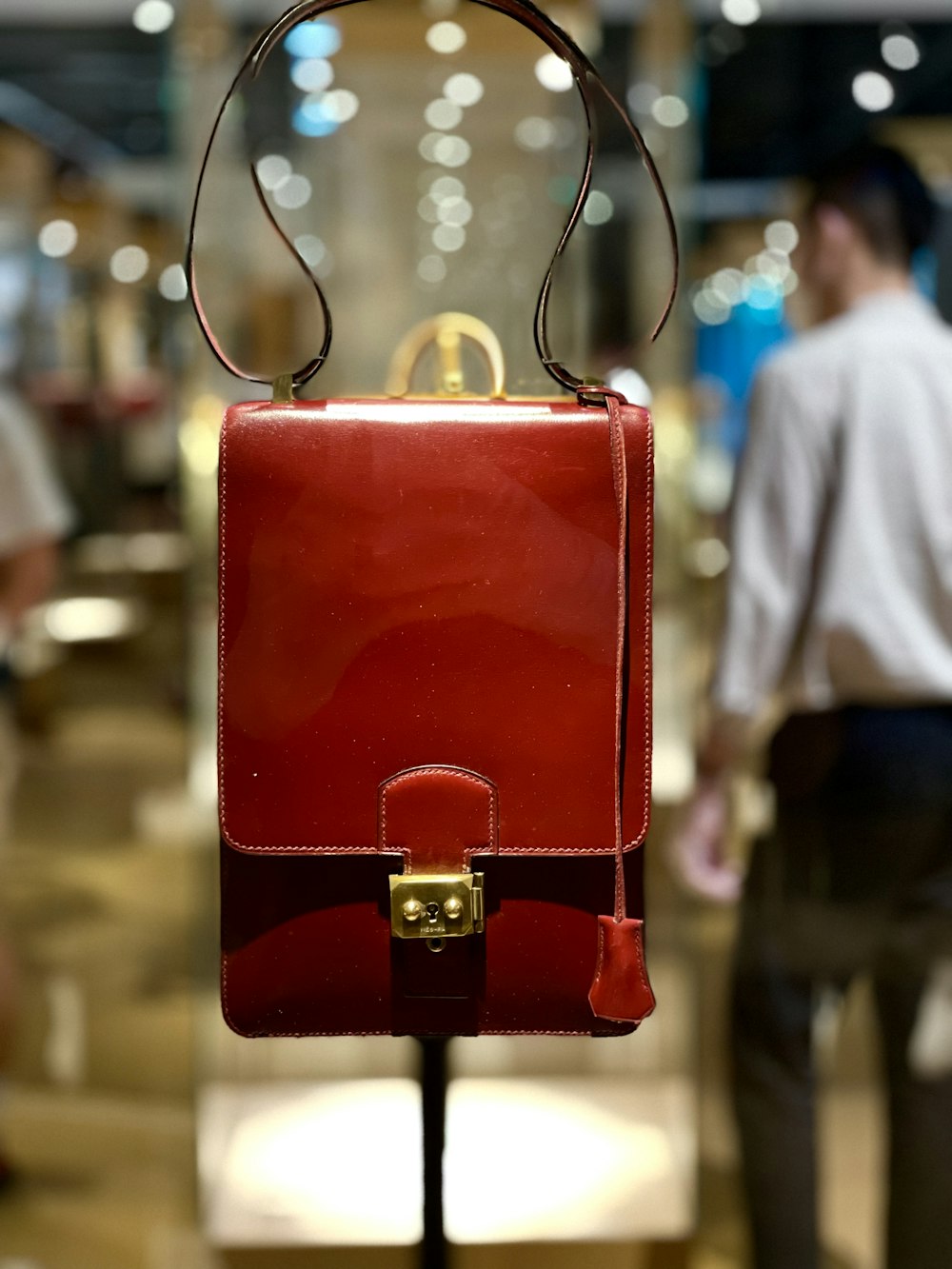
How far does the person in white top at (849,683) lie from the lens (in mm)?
1220

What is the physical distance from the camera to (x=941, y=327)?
4.23 ft

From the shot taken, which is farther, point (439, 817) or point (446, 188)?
point (446, 188)

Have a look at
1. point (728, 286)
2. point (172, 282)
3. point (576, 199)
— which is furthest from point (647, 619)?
point (172, 282)

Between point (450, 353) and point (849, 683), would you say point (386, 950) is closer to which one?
point (450, 353)

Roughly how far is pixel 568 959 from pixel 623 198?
1089mm

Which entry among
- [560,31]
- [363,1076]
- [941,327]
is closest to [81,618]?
[363,1076]

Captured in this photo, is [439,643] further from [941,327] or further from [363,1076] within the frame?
[363,1076]

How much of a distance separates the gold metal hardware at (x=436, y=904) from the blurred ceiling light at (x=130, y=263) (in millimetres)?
1143

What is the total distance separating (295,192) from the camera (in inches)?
57.4

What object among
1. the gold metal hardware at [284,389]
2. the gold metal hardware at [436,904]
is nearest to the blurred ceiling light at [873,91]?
the gold metal hardware at [284,389]

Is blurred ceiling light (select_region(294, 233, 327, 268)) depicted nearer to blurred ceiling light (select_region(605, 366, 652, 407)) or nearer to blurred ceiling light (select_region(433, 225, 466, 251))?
blurred ceiling light (select_region(433, 225, 466, 251))

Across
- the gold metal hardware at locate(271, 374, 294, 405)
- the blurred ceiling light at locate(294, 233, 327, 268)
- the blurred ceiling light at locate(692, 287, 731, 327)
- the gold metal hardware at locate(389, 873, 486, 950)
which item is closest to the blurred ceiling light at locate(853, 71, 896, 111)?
the blurred ceiling light at locate(692, 287, 731, 327)

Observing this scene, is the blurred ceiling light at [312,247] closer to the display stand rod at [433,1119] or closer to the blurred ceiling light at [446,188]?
the blurred ceiling light at [446,188]

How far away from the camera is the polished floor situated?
1.43 meters
